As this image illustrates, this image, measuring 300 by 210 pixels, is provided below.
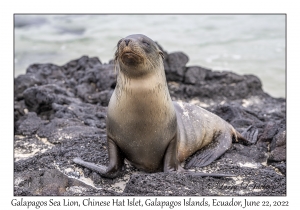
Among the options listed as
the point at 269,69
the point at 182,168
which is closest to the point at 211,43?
the point at 269,69

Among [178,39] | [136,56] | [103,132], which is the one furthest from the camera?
[178,39]

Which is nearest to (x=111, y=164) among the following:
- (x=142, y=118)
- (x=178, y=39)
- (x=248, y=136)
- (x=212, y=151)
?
(x=142, y=118)

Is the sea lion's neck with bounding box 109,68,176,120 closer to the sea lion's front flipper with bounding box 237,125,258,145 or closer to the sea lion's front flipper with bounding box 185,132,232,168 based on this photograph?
the sea lion's front flipper with bounding box 185,132,232,168

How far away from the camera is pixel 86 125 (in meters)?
7.40

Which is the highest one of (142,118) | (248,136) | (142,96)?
(142,96)

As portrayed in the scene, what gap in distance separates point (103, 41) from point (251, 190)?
15.0 metres

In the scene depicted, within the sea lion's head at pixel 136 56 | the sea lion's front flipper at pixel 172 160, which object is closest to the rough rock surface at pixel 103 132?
the sea lion's front flipper at pixel 172 160

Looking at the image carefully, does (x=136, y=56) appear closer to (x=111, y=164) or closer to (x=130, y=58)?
(x=130, y=58)

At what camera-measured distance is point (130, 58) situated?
512 cm

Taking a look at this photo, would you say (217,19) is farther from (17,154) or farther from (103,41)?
(17,154)

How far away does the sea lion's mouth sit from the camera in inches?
200

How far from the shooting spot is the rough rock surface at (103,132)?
5215mm

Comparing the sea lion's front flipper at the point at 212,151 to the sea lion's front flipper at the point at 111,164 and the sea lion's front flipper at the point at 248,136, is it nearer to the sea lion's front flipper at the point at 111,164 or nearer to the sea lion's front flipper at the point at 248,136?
the sea lion's front flipper at the point at 248,136

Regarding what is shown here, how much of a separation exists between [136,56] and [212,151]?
177cm
